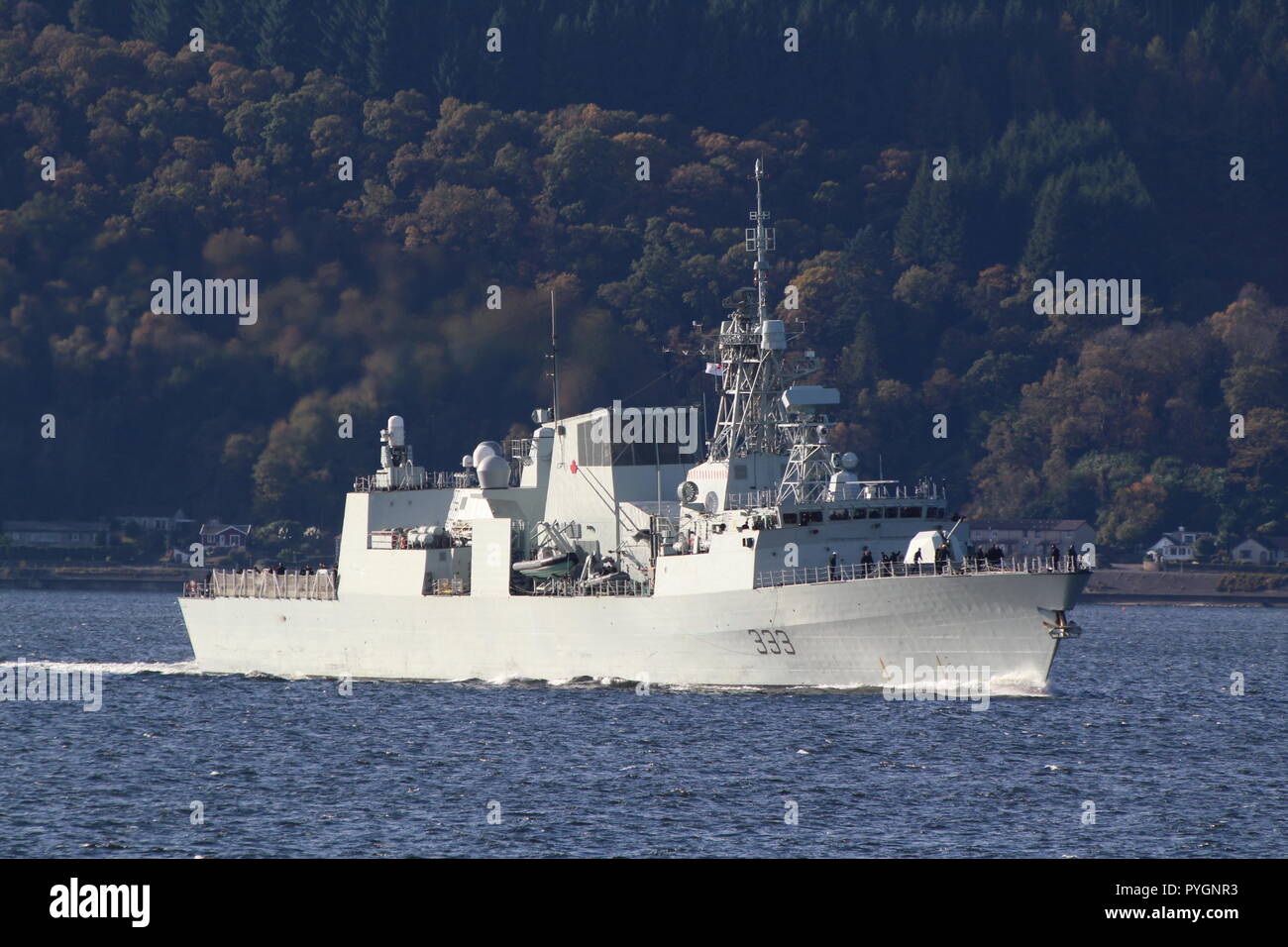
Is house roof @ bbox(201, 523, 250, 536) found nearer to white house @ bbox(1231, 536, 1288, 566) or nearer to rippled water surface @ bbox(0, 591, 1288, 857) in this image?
white house @ bbox(1231, 536, 1288, 566)

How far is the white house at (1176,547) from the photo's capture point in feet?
385

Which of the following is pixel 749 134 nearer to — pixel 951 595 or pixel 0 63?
pixel 0 63

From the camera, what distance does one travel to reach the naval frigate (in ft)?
134

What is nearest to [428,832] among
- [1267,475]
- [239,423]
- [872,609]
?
[872,609]

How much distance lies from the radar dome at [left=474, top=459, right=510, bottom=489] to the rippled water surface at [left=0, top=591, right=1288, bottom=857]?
6.24 metres

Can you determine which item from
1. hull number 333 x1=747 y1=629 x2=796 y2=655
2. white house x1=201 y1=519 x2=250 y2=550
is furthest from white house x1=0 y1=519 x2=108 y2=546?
hull number 333 x1=747 y1=629 x2=796 y2=655

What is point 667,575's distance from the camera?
145 ft

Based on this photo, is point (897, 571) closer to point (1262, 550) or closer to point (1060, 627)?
point (1060, 627)

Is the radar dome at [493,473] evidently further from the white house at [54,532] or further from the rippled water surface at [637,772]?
the white house at [54,532]

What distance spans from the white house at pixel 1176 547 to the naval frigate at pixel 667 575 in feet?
226

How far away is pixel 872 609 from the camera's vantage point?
133 ft

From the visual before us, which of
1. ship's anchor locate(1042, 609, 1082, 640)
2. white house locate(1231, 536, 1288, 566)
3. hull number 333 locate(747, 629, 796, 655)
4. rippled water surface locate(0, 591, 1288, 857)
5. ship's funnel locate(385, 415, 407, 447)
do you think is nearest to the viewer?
rippled water surface locate(0, 591, 1288, 857)

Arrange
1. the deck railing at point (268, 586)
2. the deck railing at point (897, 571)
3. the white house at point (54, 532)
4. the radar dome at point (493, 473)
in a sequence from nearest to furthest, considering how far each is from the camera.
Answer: the deck railing at point (897, 571) < the radar dome at point (493, 473) < the deck railing at point (268, 586) < the white house at point (54, 532)

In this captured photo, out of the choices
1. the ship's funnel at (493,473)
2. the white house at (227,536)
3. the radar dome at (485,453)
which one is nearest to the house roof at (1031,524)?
the white house at (227,536)
